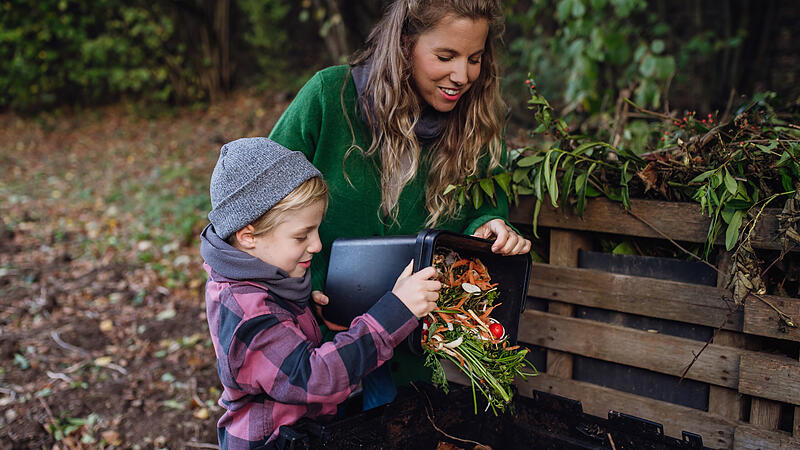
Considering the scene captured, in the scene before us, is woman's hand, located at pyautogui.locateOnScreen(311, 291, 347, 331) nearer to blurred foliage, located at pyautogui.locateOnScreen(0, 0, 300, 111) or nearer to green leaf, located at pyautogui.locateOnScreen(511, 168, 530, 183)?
green leaf, located at pyautogui.locateOnScreen(511, 168, 530, 183)

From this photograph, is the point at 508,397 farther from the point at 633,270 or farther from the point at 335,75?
the point at 335,75

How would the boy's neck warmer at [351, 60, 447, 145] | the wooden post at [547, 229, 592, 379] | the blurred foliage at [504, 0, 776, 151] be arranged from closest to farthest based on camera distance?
the boy's neck warmer at [351, 60, 447, 145] → the wooden post at [547, 229, 592, 379] → the blurred foliage at [504, 0, 776, 151]

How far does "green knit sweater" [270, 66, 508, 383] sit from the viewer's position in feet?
6.31

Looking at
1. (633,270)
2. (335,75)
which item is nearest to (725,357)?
(633,270)

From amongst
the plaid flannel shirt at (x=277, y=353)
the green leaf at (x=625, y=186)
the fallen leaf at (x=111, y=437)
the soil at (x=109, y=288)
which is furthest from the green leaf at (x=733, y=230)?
the fallen leaf at (x=111, y=437)

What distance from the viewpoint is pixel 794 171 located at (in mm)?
1732

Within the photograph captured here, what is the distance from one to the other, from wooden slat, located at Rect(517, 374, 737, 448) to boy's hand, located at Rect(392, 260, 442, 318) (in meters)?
0.97

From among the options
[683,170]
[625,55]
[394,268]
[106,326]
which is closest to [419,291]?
[394,268]

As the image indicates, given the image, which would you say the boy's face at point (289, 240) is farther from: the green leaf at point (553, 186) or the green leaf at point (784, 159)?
the green leaf at point (784, 159)

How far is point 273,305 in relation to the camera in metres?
1.59

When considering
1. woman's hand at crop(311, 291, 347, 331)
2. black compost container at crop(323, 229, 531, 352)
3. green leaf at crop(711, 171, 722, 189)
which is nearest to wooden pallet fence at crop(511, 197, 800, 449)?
green leaf at crop(711, 171, 722, 189)

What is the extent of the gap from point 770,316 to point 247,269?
1.60 meters

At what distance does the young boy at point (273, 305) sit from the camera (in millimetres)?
1513

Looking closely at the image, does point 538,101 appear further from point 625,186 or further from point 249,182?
point 249,182
